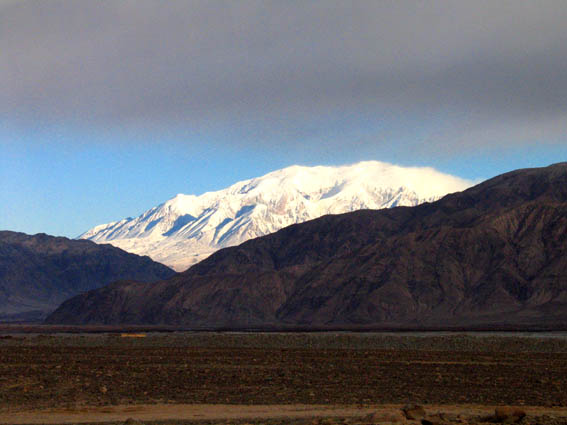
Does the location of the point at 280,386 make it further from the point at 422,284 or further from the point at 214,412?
the point at 422,284

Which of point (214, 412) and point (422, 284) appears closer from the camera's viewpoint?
point (214, 412)

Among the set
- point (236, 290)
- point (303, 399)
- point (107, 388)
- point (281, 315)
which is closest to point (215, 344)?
point (107, 388)

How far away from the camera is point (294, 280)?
570ft

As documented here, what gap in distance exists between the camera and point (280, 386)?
31547mm

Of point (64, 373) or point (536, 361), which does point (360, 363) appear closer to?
point (536, 361)

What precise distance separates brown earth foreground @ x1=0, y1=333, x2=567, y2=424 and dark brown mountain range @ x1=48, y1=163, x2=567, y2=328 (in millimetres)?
76589

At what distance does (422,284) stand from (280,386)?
120752 millimetres

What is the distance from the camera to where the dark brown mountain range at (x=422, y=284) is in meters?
138

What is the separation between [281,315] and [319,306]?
9.39 metres

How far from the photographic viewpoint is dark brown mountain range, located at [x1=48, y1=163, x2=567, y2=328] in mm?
138375

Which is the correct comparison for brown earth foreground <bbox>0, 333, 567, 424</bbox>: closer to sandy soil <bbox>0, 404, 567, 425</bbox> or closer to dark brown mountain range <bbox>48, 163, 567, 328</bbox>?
sandy soil <bbox>0, 404, 567, 425</bbox>

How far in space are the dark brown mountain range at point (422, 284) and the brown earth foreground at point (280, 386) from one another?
251 feet

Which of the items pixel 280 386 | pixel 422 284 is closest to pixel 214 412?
pixel 280 386

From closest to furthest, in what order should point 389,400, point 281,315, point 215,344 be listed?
point 389,400 → point 215,344 → point 281,315
